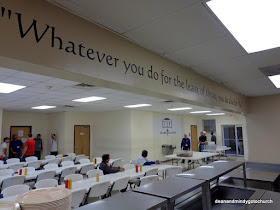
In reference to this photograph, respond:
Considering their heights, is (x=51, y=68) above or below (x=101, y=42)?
below

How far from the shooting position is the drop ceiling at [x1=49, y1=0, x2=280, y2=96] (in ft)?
5.15

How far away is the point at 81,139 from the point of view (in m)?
9.86

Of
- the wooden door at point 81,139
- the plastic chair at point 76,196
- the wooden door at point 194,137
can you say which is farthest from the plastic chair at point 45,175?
the wooden door at point 194,137

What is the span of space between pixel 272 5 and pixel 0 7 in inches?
75.1

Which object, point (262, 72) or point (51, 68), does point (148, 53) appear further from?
point (262, 72)

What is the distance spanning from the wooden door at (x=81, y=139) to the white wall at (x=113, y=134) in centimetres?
35

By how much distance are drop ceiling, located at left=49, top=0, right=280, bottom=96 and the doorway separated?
10497 millimetres

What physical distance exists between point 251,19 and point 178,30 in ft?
2.06

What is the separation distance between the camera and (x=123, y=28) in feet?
6.25

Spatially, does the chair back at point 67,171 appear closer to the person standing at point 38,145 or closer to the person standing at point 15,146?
the person standing at point 15,146

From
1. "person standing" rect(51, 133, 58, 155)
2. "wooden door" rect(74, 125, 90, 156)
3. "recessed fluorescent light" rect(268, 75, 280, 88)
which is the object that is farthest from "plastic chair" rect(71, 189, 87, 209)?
"wooden door" rect(74, 125, 90, 156)

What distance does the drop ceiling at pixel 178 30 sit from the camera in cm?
157

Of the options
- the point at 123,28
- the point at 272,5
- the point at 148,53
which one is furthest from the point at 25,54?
the point at 272,5

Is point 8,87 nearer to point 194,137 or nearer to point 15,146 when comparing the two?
point 15,146
